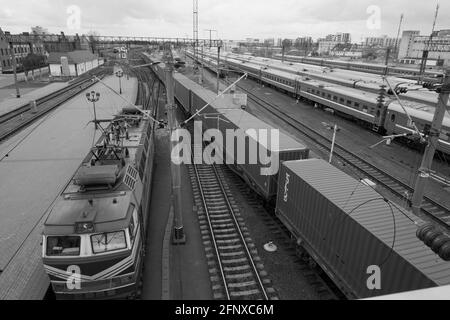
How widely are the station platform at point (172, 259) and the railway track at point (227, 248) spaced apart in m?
0.39

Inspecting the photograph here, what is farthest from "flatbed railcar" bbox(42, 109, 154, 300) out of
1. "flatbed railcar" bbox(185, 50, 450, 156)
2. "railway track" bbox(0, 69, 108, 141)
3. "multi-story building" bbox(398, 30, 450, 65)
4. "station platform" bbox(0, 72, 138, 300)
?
"multi-story building" bbox(398, 30, 450, 65)

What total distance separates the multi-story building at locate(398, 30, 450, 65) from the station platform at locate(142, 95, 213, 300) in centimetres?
7978

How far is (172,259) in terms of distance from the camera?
12922 mm

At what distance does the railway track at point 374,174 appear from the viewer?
16.6 meters

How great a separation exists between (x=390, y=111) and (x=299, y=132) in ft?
27.0

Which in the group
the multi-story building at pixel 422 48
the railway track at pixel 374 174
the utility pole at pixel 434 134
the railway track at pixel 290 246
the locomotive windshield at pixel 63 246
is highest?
the multi-story building at pixel 422 48

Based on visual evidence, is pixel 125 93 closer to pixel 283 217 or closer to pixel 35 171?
pixel 35 171

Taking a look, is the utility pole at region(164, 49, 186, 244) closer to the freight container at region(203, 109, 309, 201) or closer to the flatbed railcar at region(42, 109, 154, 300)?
the flatbed railcar at region(42, 109, 154, 300)

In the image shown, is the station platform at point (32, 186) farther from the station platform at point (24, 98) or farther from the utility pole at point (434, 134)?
the utility pole at point (434, 134)

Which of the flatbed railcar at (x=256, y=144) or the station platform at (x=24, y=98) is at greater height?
the flatbed railcar at (x=256, y=144)

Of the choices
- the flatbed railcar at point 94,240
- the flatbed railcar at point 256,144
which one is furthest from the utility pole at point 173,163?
the flatbed railcar at point 94,240

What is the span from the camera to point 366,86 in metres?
37.9

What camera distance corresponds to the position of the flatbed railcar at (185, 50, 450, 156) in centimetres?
2434
